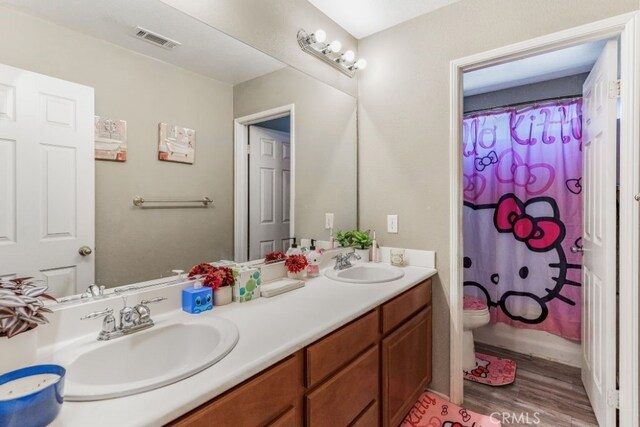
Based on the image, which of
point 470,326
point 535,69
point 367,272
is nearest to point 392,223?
point 367,272

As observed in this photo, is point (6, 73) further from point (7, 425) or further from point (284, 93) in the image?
point (284, 93)

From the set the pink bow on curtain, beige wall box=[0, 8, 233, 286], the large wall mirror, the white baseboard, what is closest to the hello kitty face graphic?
the pink bow on curtain

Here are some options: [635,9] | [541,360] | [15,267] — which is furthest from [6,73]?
[541,360]

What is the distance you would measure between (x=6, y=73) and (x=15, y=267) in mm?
545

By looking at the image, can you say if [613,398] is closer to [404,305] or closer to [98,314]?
[404,305]

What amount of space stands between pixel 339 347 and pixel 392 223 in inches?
45.5

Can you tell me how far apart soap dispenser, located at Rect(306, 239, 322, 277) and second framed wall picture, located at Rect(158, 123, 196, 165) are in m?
0.86

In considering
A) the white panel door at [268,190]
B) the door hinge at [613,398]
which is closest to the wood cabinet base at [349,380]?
the white panel door at [268,190]

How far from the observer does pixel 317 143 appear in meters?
2.12

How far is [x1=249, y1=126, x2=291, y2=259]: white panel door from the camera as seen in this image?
5.49 feet

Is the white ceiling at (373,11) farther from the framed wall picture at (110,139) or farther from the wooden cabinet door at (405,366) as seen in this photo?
the wooden cabinet door at (405,366)

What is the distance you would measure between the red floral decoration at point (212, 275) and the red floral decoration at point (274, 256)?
347 mm

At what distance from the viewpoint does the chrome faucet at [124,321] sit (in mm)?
1016

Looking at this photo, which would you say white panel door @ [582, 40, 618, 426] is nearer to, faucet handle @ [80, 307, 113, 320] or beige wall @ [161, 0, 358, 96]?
beige wall @ [161, 0, 358, 96]
